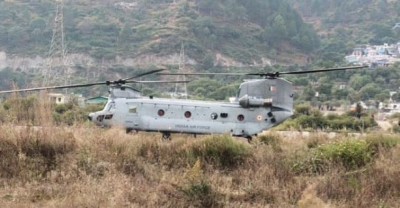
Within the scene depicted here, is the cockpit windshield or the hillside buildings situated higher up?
the hillside buildings

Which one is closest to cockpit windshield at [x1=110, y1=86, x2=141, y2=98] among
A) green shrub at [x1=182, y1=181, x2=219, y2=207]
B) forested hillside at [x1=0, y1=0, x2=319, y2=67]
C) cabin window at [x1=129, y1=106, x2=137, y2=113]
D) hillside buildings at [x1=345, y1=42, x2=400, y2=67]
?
cabin window at [x1=129, y1=106, x2=137, y2=113]

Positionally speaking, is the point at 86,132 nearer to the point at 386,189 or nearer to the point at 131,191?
the point at 131,191

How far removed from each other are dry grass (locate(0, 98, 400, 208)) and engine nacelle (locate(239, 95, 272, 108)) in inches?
182

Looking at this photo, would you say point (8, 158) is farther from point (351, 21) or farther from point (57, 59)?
point (351, 21)

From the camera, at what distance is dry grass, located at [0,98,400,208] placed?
6.65 metres

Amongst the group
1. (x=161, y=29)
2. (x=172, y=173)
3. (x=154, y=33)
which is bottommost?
(x=172, y=173)

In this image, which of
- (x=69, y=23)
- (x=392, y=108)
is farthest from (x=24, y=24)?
(x=392, y=108)

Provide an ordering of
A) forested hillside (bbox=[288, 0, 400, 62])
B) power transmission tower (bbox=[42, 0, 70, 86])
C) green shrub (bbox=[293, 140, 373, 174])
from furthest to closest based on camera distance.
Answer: forested hillside (bbox=[288, 0, 400, 62]), power transmission tower (bbox=[42, 0, 70, 86]), green shrub (bbox=[293, 140, 373, 174])

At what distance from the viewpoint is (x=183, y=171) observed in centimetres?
816

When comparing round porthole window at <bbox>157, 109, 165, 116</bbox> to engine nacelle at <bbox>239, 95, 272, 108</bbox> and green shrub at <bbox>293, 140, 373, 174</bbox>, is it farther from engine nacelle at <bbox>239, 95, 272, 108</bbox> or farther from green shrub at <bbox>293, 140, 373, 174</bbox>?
green shrub at <bbox>293, 140, 373, 174</bbox>

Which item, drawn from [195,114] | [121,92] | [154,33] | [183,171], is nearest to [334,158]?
[183,171]

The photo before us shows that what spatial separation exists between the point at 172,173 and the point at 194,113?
6.81 m

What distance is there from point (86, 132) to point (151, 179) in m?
2.52

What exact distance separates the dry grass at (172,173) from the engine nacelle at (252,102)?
461 cm
